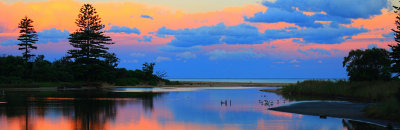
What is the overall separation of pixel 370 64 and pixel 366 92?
8.27m

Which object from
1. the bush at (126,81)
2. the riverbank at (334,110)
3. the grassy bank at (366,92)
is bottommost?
the riverbank at (334,110)

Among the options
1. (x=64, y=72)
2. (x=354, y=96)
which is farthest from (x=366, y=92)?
(x=64, y=72)

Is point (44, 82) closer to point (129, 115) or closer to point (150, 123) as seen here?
point (129, 115)

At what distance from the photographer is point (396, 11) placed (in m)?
59.6

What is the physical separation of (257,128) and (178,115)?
977 cm

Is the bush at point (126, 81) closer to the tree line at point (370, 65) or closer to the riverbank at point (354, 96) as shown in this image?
the riverbank at point (354, 96)

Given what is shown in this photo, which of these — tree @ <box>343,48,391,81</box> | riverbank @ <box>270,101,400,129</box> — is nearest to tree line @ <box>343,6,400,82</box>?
tree @ <box>343,48,391,81</box>

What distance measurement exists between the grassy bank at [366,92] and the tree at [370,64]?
5.62 ft

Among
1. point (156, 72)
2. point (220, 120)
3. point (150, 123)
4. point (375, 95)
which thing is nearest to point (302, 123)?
point (220, 120)

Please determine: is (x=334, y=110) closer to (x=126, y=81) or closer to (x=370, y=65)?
(x=370, y=65)

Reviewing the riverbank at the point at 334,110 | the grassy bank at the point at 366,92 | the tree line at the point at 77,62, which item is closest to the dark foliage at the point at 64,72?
the tree line at the point at 77,62

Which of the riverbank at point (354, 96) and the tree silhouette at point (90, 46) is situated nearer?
the riverbank at point (354, 96)

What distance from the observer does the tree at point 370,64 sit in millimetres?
52031

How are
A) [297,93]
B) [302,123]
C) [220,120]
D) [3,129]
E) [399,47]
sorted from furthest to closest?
1. [297,93]
2. [399,47]
3. [220,120]
4. [302,123]
5. [3,129]
